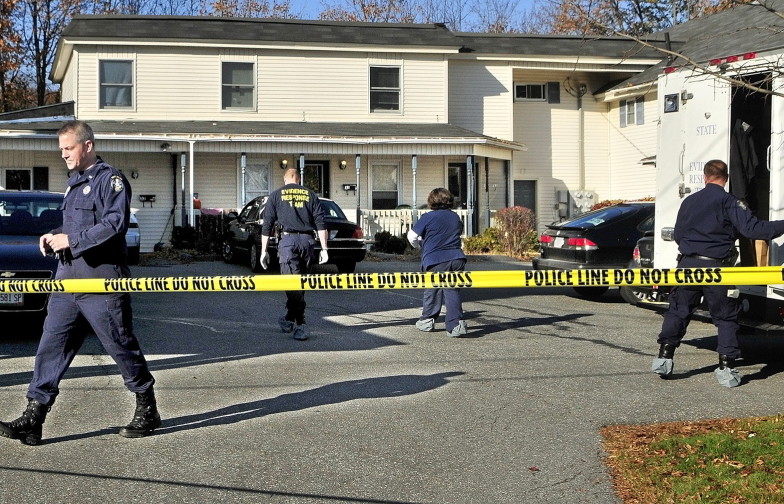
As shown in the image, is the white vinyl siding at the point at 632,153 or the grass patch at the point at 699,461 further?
the white vinyl siding at the point at 632,153

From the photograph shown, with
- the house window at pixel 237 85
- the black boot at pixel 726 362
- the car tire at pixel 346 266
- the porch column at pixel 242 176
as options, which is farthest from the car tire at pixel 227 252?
the black boot at pixel 726 362

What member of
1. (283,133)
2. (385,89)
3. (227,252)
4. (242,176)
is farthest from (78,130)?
(385,89)

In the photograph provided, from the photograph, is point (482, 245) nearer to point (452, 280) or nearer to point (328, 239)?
point (328, 239)

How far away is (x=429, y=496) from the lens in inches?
214

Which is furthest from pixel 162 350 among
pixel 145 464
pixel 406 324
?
pixel 145 464

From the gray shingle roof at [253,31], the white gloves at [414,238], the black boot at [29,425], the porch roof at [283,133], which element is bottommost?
the black boot at [29,425]

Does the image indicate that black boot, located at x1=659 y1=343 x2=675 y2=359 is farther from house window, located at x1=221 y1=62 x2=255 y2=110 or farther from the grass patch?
house window, located at x1=221 y1=62 x2=255 y2=110

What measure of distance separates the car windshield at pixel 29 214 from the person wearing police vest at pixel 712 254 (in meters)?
6.79

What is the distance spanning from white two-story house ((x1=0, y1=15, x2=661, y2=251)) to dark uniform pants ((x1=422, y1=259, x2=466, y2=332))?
49.3 ft

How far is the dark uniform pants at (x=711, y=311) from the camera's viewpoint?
8.29 metres

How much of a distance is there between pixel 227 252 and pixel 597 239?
8.92 meters

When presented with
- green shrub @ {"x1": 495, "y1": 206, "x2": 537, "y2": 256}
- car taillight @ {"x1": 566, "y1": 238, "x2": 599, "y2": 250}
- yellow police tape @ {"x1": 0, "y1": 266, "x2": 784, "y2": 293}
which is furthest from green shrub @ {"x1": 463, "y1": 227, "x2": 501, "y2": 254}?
yellow police tape @ {"x1": 0, "y1": 266, "x2": 784, "y2": 293}

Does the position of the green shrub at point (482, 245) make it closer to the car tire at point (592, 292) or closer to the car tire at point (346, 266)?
the car tire at point (346, 266)

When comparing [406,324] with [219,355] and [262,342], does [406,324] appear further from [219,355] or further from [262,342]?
[219,355]
